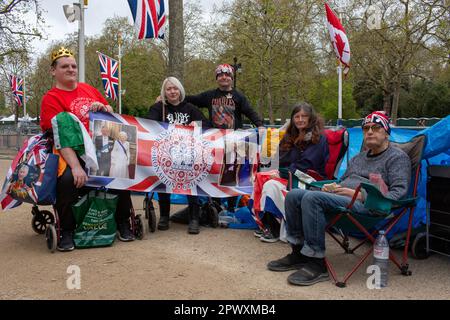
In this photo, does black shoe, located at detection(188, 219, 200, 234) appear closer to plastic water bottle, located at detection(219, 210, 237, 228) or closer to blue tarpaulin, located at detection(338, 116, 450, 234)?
plastic water bottle, located at detection(219, 210, 237, 228)

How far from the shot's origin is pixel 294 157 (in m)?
5.20

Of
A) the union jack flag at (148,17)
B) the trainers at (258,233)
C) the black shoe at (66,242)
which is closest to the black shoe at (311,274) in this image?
the trainers at (258,233)

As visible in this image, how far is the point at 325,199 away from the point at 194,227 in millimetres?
2228

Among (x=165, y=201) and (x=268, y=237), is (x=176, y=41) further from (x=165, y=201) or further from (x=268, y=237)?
(x=268, y=237)

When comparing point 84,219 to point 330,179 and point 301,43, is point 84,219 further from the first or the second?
point 301,43

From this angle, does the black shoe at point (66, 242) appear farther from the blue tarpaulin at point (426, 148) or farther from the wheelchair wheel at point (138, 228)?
the blue tarpaulin at point (426, 148)

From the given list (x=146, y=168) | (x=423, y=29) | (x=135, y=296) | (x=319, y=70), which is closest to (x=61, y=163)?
(x=146, y=168)

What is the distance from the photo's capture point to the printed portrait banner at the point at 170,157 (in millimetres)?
5312

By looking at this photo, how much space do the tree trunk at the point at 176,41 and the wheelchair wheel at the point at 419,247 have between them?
17.6 feet

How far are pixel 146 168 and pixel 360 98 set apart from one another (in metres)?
51.0

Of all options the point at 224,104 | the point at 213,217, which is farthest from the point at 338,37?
the point at 213,217

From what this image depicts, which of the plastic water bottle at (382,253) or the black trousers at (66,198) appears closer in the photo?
the plastic water bottle at (382,253)

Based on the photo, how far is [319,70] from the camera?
108 feet

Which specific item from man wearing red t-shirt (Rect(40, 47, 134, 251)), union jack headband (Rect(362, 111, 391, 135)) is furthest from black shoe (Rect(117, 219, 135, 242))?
union jack headband (Rect(362, 111, 391, 135))
